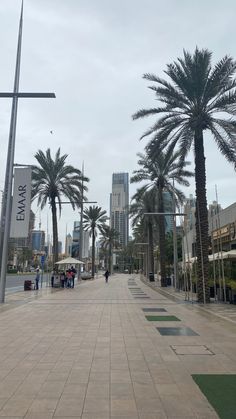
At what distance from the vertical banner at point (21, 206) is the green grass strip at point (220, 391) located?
14.9 m

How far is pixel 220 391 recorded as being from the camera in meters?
5.98

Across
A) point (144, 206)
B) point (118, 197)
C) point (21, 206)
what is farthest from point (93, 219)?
point (118, 197)

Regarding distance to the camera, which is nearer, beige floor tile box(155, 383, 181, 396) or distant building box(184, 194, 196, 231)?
beige floor tile box(155, 383, 181, 396)

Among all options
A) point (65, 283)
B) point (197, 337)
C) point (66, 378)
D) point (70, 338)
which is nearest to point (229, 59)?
point (197, 337)

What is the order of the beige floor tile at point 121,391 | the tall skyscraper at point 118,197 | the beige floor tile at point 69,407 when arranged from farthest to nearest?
the tall skyscraper at point 118,197, the beige floor tile at point 121,391, the beige floor tile at point 69,407

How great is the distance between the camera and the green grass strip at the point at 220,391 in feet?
17.0

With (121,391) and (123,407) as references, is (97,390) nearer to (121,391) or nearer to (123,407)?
(121,391)

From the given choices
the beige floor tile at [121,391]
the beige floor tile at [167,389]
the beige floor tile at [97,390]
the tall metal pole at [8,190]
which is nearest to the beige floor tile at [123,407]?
the beige floor tile at [121,391]

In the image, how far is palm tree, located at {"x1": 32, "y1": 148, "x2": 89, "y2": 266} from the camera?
3403cm

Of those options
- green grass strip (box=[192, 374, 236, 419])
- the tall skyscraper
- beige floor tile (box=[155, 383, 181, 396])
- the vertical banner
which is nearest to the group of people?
the vertical banner

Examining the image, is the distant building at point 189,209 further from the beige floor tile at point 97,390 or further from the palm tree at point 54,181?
the beige floor tile at point 97,390

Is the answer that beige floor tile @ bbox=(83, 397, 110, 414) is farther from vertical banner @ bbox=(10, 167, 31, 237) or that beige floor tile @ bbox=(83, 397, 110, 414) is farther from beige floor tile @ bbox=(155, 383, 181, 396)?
Result: vertical banner @ bbox=(10, 167, 31, 237)

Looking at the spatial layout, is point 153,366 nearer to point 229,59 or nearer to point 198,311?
point 198,311

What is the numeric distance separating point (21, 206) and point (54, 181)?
14.1 m
